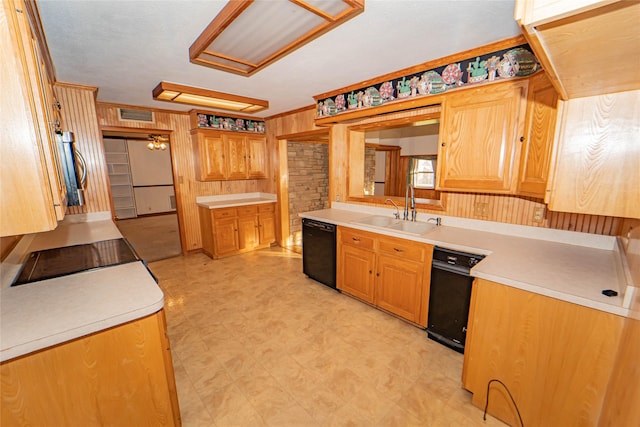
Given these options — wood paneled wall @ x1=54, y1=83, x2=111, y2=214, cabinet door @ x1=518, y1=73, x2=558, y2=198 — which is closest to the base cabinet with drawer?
cabinet door @ x1=518, y1=73, x2=558, y2=198

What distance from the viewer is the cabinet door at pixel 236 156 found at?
14.6ft

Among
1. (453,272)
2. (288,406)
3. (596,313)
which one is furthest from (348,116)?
(288,406)

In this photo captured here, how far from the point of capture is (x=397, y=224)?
2.91 metres

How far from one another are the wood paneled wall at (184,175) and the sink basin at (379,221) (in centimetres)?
295

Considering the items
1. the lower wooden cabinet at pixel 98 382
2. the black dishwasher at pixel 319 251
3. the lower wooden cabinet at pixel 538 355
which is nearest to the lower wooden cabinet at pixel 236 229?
the black dishwasher at pixel 319 251

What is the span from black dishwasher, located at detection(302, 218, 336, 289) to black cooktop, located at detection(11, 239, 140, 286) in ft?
6.34

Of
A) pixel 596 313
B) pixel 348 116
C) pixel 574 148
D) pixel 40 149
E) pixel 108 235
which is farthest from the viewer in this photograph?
pixel 348 116

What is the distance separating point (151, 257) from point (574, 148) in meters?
5.40

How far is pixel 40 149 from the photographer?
899 millimetres

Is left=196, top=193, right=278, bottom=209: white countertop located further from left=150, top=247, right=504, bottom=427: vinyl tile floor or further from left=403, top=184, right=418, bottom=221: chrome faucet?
left=403, top=184, right=418, bottom=221: chrome faucet

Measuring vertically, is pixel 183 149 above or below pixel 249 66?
below

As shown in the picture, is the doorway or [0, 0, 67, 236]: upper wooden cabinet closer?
[0, 0, 67, 236]: upper wooden cabinet

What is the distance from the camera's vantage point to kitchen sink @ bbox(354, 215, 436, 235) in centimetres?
267

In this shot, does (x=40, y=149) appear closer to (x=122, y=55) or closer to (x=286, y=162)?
(x=122, y=55)
